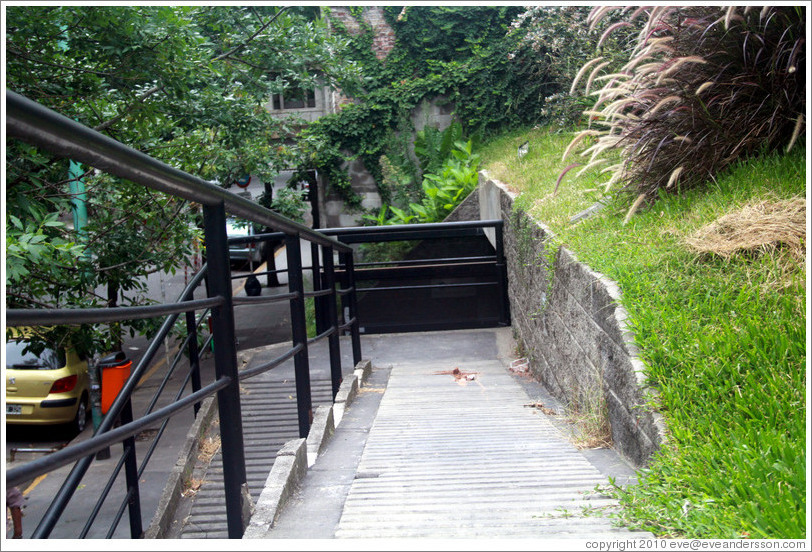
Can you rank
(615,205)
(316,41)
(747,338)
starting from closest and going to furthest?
(747,338) < (615,205) < (316,41)

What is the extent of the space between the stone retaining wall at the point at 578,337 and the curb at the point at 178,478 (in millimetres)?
3221

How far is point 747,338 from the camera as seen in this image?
235cm

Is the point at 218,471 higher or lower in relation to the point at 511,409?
lower

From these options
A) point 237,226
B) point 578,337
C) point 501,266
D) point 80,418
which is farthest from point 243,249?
point 578,337

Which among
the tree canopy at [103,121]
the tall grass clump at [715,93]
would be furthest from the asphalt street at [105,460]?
the tall grass clump at [715,93]

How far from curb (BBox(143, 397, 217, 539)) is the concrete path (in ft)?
7.01

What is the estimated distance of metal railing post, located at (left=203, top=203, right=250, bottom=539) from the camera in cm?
185

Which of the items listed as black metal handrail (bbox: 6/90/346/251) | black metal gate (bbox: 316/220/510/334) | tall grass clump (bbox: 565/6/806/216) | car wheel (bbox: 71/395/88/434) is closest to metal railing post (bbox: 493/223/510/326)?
black metal gate (bbox: 316/220/510/334)

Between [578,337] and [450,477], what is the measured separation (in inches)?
74.1

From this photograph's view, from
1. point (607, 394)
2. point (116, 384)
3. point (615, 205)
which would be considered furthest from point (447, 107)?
point (607, 394)

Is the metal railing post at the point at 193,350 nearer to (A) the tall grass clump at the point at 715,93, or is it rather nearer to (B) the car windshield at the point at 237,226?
(B) the car windshield at the point at 237,226

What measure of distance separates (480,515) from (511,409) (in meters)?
2.32

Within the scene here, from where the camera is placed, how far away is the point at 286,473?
222cm

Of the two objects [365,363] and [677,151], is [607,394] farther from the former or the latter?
[365,363]
